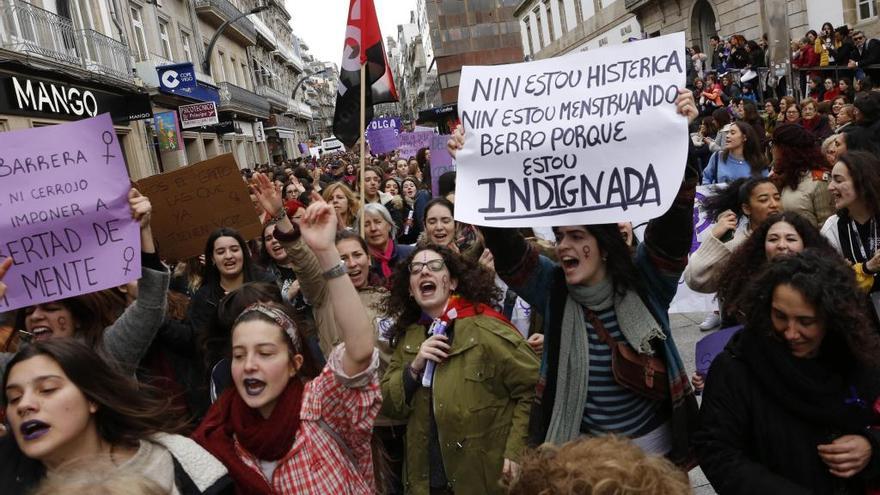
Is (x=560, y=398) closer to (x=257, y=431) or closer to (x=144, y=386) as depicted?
(x=257, y=431)

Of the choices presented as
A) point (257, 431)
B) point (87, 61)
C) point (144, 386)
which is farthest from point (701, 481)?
point (87, 61)

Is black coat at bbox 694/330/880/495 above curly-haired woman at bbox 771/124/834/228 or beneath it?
beneath

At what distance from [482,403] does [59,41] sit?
49.0ft

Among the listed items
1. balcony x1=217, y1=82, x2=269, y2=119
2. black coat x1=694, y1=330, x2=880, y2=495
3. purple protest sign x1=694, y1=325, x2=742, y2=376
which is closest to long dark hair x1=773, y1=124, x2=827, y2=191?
purple protest sign x1=694, y1=325, x2=742, y2=376

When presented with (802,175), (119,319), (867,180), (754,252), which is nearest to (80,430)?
(119,319)

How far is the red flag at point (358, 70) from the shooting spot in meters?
5.26

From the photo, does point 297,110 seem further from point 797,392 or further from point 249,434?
point 797,392

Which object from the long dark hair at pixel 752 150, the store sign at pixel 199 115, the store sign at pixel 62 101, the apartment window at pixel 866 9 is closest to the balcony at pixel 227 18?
the store sign at pixel 62 101

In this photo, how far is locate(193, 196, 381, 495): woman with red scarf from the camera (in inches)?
85.6

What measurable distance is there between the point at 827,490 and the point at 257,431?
164cm

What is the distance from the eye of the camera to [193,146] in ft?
87.1

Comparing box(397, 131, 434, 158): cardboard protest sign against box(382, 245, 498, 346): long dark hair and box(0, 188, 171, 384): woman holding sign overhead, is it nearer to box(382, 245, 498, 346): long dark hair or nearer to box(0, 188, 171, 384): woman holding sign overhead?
box(382, 245, 498, 346): long dark hair

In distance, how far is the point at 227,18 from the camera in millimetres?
32812

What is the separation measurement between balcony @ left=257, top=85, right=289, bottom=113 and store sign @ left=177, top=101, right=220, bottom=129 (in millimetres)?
24265
